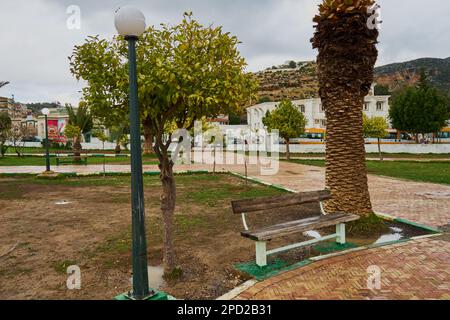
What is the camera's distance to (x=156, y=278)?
4.89m

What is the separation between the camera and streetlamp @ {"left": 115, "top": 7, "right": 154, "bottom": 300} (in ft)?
11.8

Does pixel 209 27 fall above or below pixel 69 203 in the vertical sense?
above

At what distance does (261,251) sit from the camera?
16.9 ft

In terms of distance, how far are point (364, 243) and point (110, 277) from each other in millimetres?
4487

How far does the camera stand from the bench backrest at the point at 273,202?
17.9 ft

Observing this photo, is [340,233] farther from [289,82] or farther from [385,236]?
[289,82]

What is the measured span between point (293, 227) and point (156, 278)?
2.22 m

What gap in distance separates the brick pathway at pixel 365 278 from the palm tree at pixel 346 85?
71.3 inches

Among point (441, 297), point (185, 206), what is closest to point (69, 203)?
point (185, 206)

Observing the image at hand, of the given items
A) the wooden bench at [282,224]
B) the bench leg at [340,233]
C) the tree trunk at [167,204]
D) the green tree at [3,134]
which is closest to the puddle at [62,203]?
the tree trunk at [167,204]

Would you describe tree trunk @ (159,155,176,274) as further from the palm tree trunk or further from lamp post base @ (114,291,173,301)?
the palm tree trunk

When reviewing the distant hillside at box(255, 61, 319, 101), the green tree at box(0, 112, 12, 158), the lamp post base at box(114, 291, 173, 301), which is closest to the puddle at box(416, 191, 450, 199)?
the lamp post base at box(114, 291, 173, 301)

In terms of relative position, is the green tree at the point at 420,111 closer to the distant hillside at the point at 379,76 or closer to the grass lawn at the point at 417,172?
the grass lawn at the point at 417,172
